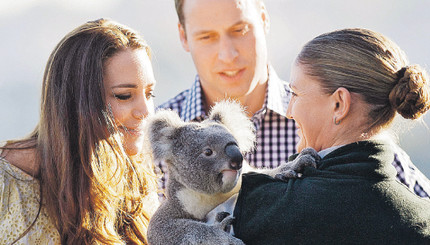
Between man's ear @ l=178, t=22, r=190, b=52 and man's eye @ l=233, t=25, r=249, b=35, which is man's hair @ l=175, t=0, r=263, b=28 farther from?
man's eye @ l=233, t=25, r=249, b=35

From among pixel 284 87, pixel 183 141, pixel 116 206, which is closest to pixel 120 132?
pixel 116 206

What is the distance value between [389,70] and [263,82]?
228cm

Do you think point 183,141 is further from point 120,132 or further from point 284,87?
point 284,87

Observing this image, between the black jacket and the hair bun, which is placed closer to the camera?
the black jacket

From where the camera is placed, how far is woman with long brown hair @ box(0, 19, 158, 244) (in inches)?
106

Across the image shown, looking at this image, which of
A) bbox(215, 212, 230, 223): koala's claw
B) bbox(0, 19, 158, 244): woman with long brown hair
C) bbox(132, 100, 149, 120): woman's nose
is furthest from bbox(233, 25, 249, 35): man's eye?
bbox(215, 212, 230, 223): koala's claw

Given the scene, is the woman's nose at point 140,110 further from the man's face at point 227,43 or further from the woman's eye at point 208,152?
the man's face at point 227,43

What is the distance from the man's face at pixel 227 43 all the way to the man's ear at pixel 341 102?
1.96 meters

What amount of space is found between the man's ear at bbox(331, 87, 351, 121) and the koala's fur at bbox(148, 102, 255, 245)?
0.42 metres

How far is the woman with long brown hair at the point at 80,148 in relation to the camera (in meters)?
2.68

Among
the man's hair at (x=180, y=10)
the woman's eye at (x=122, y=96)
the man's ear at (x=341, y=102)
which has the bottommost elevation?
the woman's eye at (x=122, y=96)

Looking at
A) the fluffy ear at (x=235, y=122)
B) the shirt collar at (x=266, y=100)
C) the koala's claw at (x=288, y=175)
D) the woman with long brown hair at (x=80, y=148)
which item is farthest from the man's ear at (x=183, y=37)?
the koala's claw at (x=288, y=175)

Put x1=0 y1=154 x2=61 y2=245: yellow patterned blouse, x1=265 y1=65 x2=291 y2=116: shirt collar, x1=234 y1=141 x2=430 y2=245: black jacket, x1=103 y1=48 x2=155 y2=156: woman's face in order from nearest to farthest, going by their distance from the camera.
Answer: x1=234 y1=141 x2=430 y2=245: black jacket < x1=0 y1=154 x2=61 y2=245: yellow patterned blouse < x1=103 y1=48 x2=155 y2=156: woman's face < x1=265 y1=65 x2=291 y2=116: shirt collar

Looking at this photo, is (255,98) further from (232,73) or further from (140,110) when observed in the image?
(140,110)
